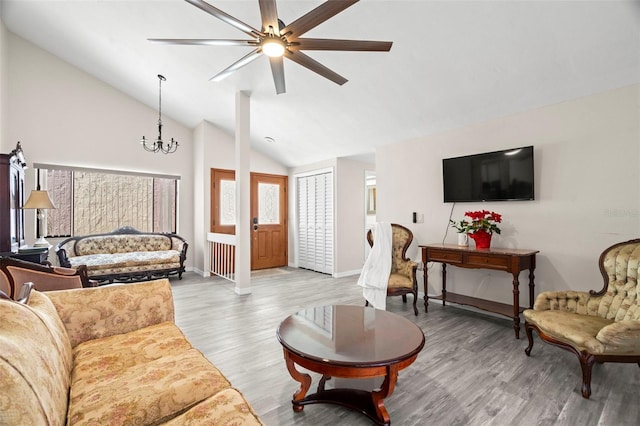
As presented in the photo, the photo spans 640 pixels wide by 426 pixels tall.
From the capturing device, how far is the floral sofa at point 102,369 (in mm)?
911

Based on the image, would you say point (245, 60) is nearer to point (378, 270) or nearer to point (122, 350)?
point (122, 350)

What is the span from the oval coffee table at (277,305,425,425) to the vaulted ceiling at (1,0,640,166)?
2499 millimetres

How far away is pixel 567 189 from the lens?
2.96m

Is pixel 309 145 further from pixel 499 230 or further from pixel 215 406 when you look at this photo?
pixel 215 406

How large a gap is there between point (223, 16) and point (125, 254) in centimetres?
475

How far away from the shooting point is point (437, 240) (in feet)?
13.3

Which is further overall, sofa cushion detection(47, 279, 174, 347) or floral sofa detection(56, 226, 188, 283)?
floral sofa detection(56, 226, 188, 283)

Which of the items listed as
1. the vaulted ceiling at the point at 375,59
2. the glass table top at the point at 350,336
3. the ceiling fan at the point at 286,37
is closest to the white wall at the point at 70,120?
the vaulted ceiling at the point at 375,59

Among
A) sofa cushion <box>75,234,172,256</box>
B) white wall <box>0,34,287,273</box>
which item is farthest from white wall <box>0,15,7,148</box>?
sofa cushion <box>75,234,172,256</box>

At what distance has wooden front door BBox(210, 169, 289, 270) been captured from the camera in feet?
20.3

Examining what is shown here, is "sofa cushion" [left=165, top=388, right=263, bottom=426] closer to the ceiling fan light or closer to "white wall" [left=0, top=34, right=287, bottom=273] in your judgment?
the ceiling fan light

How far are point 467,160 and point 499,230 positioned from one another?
0.94m

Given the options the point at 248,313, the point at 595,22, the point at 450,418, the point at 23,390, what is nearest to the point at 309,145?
the point at 248,313

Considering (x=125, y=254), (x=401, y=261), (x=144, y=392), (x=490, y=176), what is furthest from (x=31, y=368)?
(x=125, y=254)
